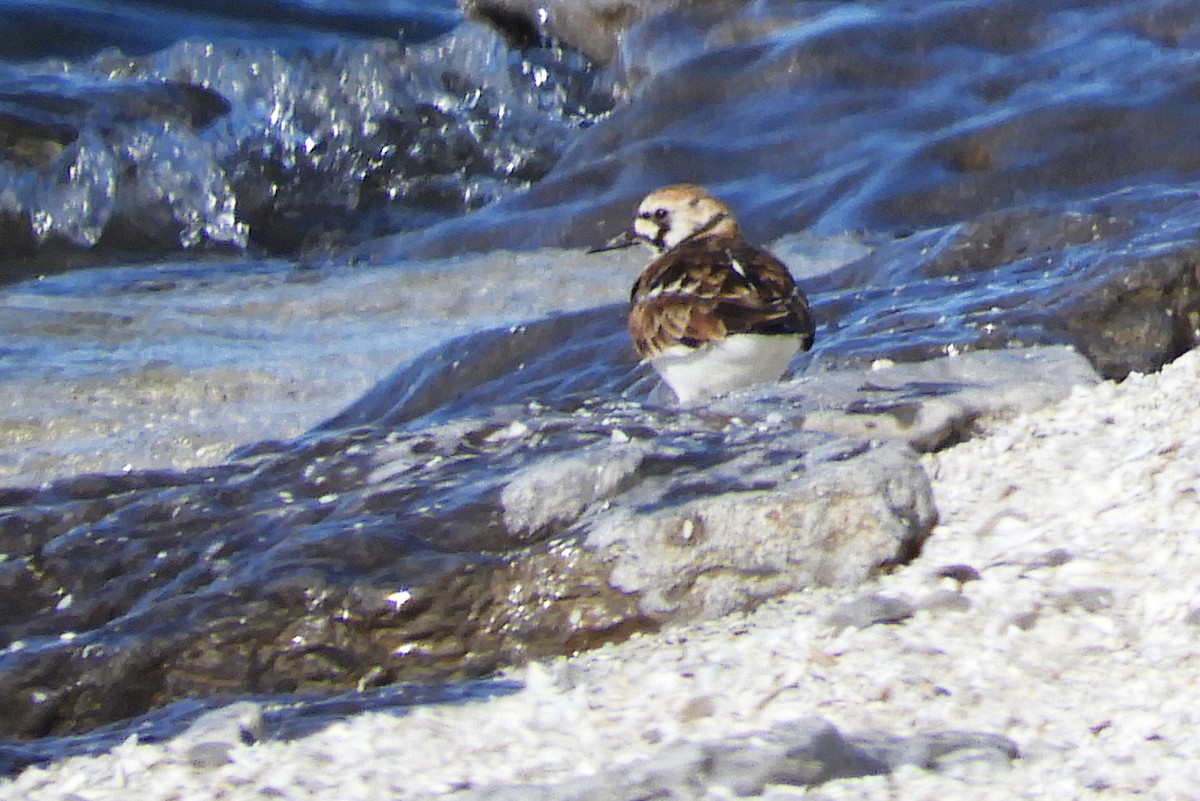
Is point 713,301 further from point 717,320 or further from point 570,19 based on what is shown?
point 570,19

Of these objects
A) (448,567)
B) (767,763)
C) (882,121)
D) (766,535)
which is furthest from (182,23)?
(767,763)

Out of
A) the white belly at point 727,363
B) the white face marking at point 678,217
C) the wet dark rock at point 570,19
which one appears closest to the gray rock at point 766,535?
the white belly at point 727,363

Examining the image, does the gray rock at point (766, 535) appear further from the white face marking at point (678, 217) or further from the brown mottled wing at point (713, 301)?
the white face marking at point (678, 217)

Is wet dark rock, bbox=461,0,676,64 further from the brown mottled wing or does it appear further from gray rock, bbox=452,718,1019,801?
gray rock, bbox=452,718,1019,801

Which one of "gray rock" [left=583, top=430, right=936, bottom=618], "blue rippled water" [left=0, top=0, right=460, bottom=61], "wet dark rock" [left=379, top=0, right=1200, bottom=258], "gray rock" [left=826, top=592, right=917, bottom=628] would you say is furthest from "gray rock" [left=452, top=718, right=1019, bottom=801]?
"blue rippled water" [left=0, top=0, right=460, bottom=61]

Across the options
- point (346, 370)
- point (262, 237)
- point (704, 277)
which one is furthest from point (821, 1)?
point (704, 277)

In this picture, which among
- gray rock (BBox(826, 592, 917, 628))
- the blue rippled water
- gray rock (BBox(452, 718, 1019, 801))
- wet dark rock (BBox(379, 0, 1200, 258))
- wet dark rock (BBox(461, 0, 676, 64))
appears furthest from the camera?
the blue rippled water

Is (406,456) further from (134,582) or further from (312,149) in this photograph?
(312,149)
